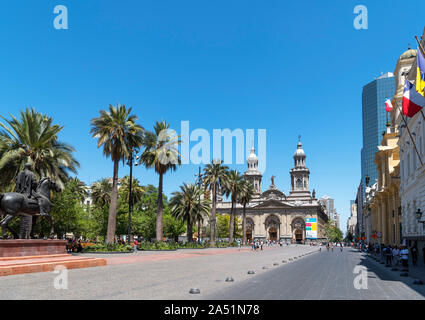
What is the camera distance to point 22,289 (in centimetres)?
1095

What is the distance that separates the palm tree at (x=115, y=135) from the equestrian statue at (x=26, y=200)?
15811 millimetres

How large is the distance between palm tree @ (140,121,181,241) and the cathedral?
279ft

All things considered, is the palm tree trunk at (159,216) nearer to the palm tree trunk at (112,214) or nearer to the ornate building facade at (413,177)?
the palm tree trunk at (112,214)

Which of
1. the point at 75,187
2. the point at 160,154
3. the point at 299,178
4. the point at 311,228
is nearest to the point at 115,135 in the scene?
the point at 160,154

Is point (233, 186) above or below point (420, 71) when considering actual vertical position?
below

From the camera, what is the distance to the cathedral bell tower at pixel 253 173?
140500 millimetres

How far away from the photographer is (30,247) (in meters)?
→ 16.6

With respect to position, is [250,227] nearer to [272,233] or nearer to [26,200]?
[272,233]

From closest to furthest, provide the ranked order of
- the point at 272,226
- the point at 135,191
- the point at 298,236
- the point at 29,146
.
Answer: the point at 29,146
the point at 135,191
the point at 298,236
the point at 272,226

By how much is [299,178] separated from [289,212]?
529 inches

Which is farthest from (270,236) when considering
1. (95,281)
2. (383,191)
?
(95,281)
